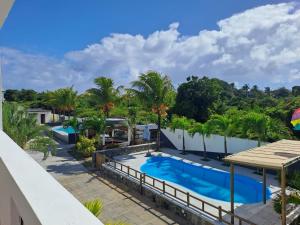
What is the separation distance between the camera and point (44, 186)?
181 cm

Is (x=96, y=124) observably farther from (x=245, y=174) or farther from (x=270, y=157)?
(x=270, y=157)

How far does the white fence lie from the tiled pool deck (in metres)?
0.85

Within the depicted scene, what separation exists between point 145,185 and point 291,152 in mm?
6164

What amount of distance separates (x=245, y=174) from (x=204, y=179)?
2178 millimetres

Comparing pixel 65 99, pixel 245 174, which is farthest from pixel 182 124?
pixel 65 99

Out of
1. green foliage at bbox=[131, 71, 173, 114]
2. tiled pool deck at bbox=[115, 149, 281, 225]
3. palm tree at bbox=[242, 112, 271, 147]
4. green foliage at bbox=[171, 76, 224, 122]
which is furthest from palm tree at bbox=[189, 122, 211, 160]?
green foliage at bbox=[171, 76, 224, 122]

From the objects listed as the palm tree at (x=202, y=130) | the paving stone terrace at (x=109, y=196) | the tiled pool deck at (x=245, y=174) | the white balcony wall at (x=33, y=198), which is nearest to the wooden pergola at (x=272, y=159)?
the tiled pool deck at (x=245, y=174)

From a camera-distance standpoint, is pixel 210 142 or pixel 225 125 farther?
pixel 210 142

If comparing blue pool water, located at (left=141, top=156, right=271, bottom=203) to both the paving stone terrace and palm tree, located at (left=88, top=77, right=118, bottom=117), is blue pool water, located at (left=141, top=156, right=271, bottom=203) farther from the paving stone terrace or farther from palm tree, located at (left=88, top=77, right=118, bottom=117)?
palm tree, located at (left=88, top=77, right=118, bottom=117)

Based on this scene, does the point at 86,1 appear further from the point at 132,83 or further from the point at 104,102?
the point at 104,102

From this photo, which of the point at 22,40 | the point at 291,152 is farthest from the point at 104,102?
the point at 291,152

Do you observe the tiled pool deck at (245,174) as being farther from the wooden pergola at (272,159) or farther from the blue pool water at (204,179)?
the wooden pergola at (272,159)

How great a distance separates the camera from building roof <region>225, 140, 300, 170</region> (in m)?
7.88

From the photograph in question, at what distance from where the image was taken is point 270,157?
8523 mm
